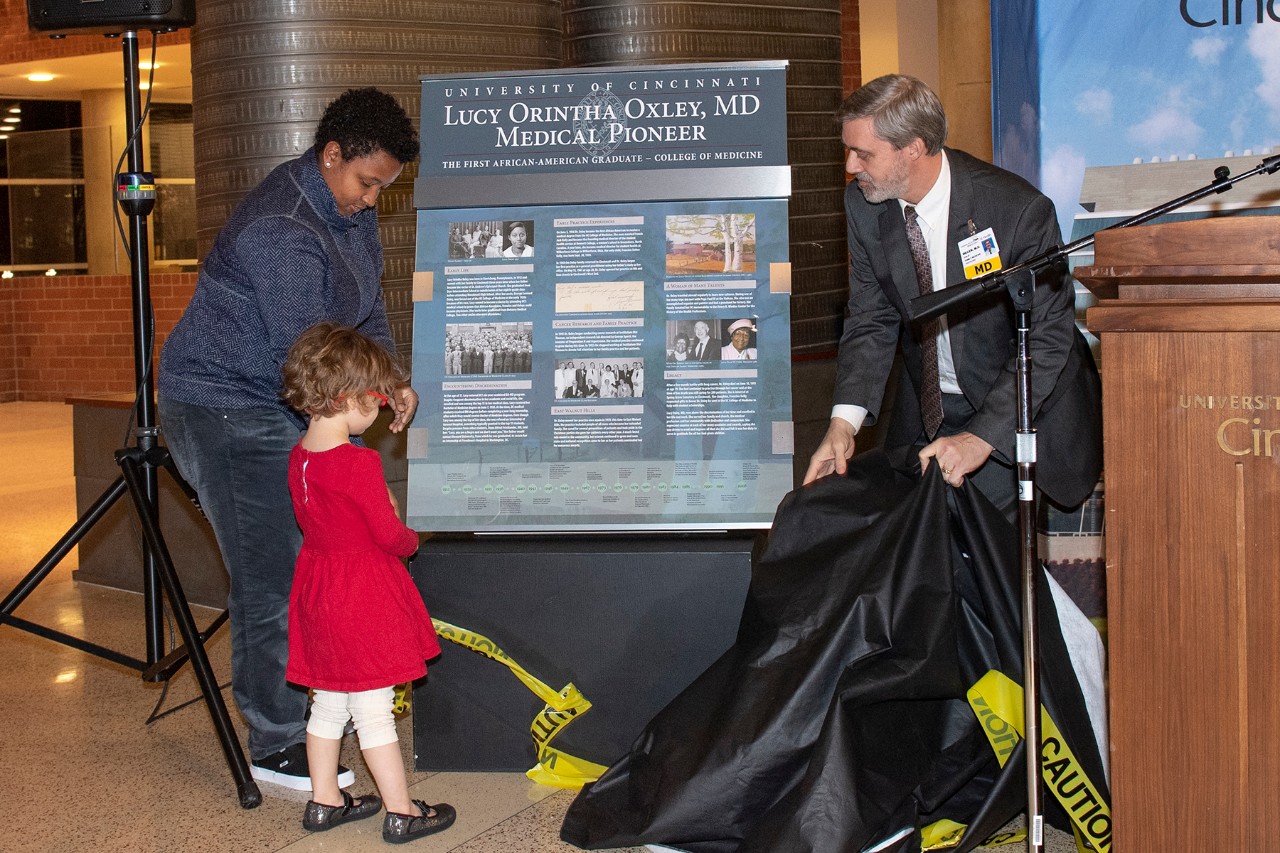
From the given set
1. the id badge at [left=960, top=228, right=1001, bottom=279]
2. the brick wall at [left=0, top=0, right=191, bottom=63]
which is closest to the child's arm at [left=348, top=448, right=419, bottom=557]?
the id badge at [left=960, top=228, right=1001, bottom=279]

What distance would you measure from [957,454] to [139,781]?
193 centimetres

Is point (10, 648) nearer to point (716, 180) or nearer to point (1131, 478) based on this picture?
point (716, 180)

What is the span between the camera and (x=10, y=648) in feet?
13.0

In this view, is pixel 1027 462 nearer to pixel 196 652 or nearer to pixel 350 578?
pixel 350 578

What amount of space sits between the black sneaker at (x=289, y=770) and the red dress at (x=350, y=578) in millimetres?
354

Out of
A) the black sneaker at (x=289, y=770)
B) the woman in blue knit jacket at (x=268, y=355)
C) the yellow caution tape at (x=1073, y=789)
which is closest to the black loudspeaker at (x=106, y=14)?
the woman in blue knit jacket at (x=268, y=355)

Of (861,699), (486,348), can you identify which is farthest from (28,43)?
(861,699)

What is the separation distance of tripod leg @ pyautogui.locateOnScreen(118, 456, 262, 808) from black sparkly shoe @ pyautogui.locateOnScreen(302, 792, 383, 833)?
6.4 inches

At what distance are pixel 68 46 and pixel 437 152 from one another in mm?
8509

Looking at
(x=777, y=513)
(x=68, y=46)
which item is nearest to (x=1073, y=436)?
(x=777, y=513)

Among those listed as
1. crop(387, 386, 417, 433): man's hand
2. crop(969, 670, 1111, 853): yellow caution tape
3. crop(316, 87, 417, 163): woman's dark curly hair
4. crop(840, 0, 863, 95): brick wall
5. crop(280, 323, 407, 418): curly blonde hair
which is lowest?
crop(969, 670, 1111, 853): yellow caution tape

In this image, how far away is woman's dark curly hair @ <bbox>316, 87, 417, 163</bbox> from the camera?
2.59 m

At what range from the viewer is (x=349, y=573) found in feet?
8.22

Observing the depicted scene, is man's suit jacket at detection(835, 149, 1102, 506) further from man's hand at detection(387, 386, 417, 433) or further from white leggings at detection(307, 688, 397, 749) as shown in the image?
white leggings at detection(307, 688, 397, 749)
